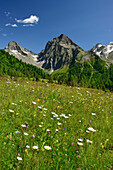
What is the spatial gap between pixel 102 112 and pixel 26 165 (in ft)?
16.9

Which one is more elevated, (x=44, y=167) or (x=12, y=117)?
(x=12, y=117)

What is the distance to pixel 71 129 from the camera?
4305mm

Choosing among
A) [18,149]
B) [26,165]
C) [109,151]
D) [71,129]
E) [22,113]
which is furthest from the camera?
[22,113]

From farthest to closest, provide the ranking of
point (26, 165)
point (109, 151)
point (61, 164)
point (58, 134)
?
point (58, 134), point (109, 151), point (61, 164), point (26, 165)

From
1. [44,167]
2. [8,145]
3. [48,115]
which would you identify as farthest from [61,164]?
[48,115]

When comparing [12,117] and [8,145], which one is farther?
[12,117]

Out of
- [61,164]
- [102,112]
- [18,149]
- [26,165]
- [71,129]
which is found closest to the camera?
[26,165]

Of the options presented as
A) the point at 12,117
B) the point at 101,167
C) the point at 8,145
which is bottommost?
the point at 101,167

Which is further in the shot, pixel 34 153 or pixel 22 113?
pixel 22 113

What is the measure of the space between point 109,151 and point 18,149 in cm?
261

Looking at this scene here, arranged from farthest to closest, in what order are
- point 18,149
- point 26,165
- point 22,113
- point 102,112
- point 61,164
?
point 102,112 → point 22,113 → point 18,149 → point 61,164 → point 26,165

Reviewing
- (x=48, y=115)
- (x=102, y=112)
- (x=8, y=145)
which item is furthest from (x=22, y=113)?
(x=102, y=112)

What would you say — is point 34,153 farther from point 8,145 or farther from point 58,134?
point 58,134

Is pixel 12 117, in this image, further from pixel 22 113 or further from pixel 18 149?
pixel 18 149
